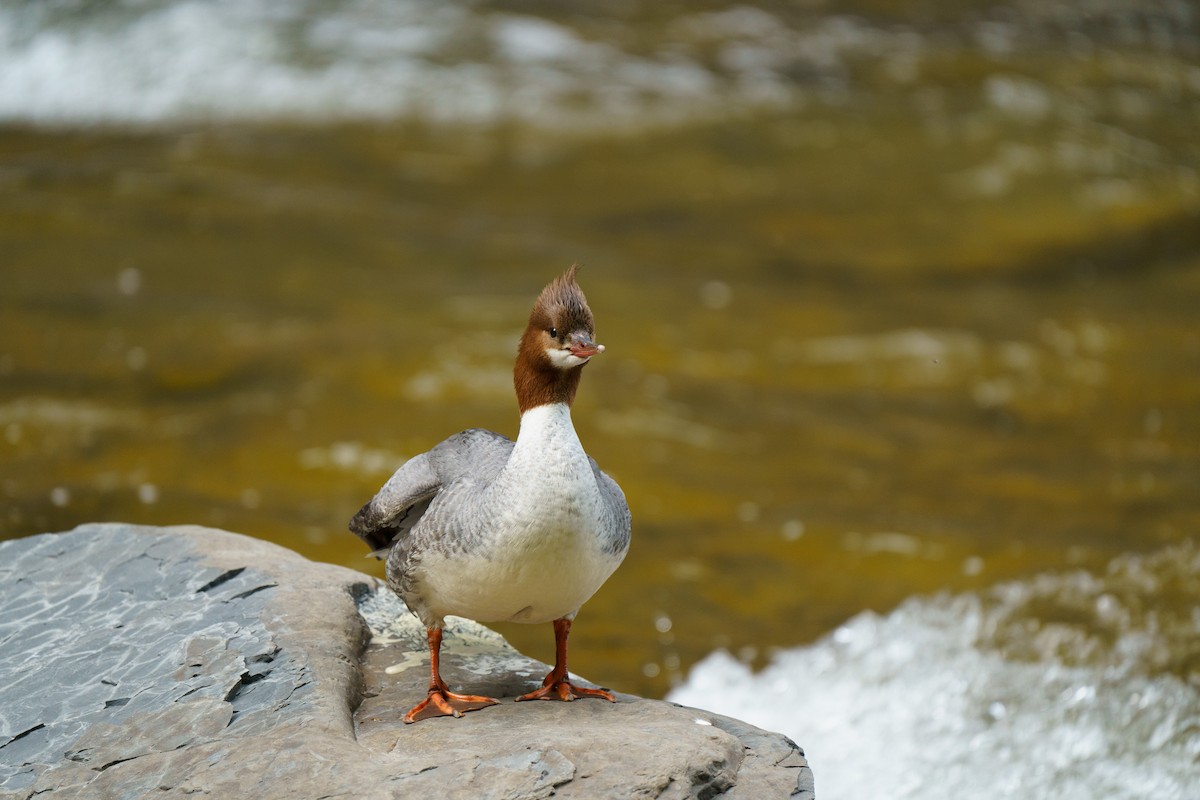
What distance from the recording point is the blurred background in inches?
250

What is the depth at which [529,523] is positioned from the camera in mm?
3365

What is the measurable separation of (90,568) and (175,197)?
25.5 feet

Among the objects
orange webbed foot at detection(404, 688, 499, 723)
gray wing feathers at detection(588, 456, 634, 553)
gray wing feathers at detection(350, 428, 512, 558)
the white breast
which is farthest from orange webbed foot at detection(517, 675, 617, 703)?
gray wing feathers at detection(350, 428, 512, 558)

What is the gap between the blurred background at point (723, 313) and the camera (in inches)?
250

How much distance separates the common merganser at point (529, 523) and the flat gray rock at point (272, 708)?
244 mm

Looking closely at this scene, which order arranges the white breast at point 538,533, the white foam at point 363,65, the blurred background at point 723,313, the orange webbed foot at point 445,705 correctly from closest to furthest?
the white breast at point 538,533, the orange webbed foot at point 445,705, the blurred background at point 723,313, the white foam at point 363,65

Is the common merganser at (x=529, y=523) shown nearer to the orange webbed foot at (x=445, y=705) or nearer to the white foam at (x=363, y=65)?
the orange webbed foot at (x=445, y=705)

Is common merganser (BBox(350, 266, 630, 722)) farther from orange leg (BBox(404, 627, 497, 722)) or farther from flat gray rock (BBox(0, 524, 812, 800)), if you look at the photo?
flat gray rock (BBox(0, 524, 812, 800))

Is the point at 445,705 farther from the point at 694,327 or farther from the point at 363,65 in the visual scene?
the point at 363,65

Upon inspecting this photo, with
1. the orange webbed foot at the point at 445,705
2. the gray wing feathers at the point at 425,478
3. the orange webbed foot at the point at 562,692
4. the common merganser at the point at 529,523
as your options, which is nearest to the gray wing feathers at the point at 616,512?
the common merganser at the point at 529,523

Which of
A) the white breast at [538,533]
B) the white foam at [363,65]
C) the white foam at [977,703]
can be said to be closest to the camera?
the white breast at [538,533]

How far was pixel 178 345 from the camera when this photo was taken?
8992mm

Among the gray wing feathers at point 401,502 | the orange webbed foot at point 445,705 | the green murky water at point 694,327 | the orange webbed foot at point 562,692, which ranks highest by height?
the gray wing feathers at point 401,502

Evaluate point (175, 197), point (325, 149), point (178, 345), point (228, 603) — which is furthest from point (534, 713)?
point (325, 149)
